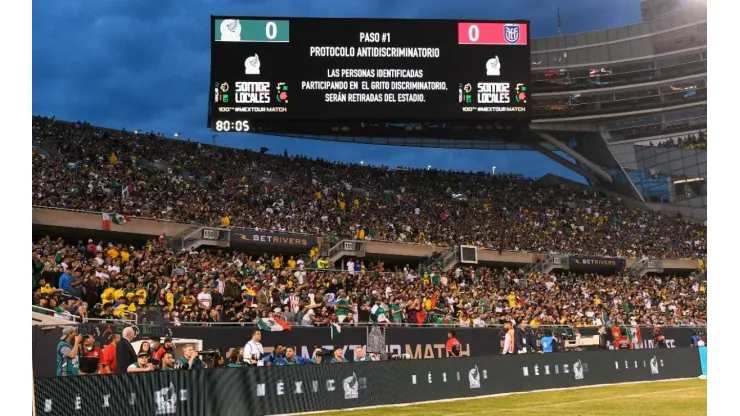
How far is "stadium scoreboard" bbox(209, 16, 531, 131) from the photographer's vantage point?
4219cm

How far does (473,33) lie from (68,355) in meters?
34.5

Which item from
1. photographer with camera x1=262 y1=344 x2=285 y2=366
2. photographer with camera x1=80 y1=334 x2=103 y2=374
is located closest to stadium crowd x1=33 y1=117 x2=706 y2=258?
photographer with camera x1=262 y1=344 x2=285 y2=366

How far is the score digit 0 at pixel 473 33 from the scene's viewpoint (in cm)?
4450

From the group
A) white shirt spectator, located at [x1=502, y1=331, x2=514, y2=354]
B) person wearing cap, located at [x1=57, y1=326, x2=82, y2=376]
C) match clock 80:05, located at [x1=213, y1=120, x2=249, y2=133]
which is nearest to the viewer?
person wearing cap, located at [x1=57, y1=326, x2=82, y2=376]

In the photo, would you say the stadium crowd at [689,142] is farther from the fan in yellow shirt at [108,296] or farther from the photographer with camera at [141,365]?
the photographer with camera at [141,365]

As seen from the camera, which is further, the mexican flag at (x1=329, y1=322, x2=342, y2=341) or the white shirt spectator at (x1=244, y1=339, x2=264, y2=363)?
the mexican flag at (x1=329, y1=322, x2=342, y2=341)

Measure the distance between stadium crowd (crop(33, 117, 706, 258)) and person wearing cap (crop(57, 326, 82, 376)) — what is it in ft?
65.1

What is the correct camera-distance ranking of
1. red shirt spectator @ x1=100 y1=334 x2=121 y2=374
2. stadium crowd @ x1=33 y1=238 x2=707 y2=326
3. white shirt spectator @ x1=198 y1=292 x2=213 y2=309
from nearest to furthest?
red shirt spectator @ x1=100 y1=334 x2=121 y2=374
stadium crowd @ x1=33 y1=238 x2=707 y2=326
white shirt spectator @ x1=198 y1=292 x2=213 y2=309

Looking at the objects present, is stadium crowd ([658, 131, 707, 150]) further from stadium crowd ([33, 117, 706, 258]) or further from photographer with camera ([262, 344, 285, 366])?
photographer with camera ([262, 344, 285, 366])

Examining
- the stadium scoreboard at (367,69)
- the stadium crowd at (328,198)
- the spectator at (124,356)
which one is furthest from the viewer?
the stadium scoreboard at (367,69)

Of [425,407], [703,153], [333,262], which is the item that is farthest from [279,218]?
[703,153]

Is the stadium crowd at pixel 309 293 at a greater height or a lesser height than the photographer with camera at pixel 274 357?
greater

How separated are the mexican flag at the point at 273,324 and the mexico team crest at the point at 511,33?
85.2 feet

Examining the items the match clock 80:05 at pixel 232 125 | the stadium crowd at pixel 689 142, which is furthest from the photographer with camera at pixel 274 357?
the stadium crowd at pixel 689 142
